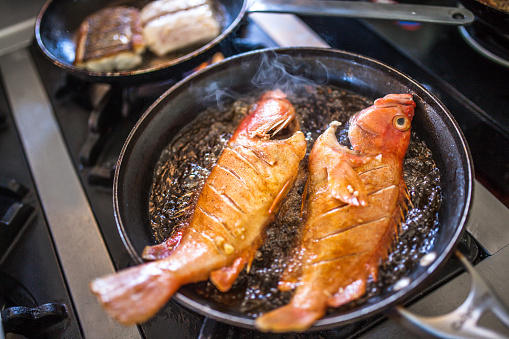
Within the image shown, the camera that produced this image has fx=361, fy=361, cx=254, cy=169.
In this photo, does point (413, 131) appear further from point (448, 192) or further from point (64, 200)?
point (64, 200)

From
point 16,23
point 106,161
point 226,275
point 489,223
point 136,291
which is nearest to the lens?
point 136,291

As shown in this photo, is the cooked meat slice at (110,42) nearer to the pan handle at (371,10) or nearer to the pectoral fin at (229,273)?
the pan handle at (371,10)

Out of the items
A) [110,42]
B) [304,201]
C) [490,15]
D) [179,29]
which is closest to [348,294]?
[304,201]

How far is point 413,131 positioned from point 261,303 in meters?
1.27

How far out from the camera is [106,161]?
249 cm

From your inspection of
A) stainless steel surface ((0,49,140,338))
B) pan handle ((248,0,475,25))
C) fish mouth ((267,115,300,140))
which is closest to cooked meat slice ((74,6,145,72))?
stainless steel surface ((0,49,140,338))

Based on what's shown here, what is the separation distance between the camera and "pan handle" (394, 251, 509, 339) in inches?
47.5

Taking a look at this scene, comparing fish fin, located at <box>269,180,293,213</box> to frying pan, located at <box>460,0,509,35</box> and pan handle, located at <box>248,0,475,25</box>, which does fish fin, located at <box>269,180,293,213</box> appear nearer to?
pan handle, located at <box>248,0,475,25</box>

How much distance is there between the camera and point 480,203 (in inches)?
81.2

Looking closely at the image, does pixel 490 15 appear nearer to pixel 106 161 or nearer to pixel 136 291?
pixel 136 291

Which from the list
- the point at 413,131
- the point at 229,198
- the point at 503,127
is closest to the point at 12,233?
the point at 229,198

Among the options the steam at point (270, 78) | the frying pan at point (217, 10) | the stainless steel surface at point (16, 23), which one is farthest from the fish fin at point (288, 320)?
the stainless steel surface at point (16, 23)

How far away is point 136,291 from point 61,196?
4.40 feet

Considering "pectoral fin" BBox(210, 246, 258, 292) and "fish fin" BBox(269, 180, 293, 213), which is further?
"fish fin" BBox(269, 180, 293, 213)
